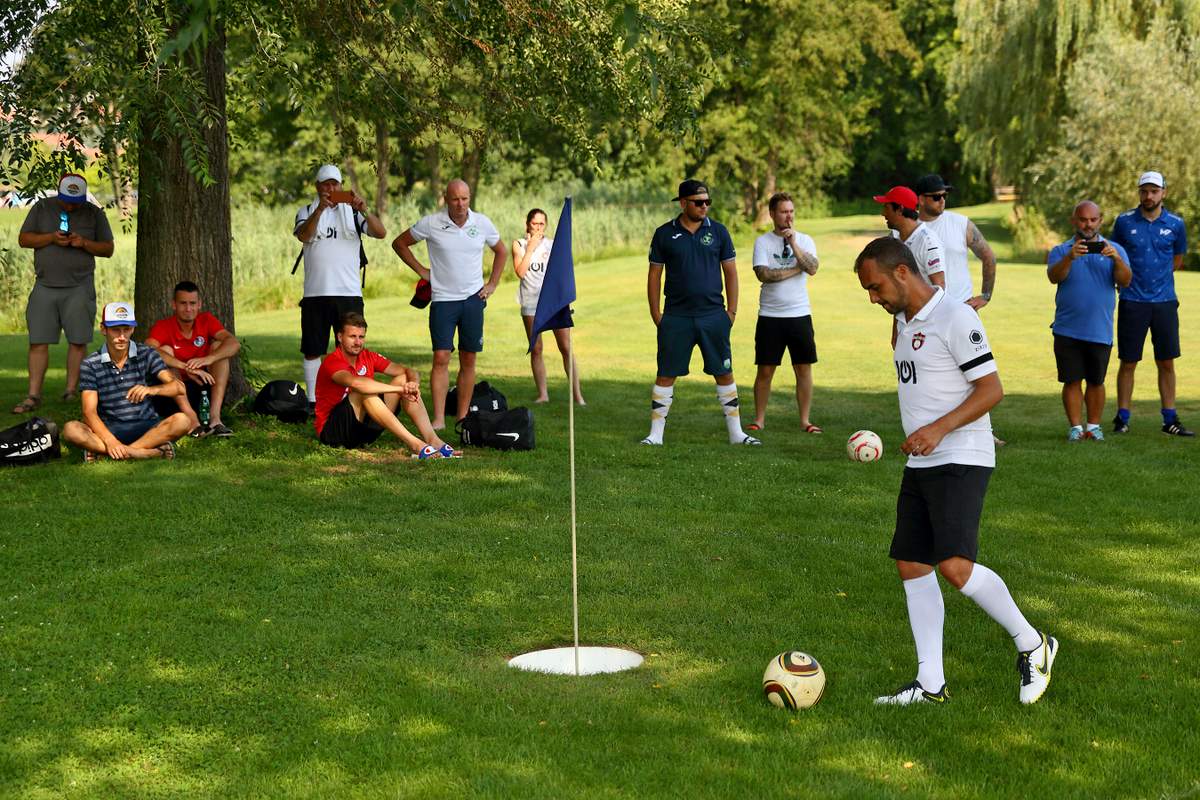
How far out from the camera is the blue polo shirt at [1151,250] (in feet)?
41.8

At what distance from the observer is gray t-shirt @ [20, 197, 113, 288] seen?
12.7 metres

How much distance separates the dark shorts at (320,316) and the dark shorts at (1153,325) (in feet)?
22.2

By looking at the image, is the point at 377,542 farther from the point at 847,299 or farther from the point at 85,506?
the point at 847,299

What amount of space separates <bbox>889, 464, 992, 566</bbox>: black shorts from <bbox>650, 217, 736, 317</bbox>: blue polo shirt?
20.2ft

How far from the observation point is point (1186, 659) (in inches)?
260

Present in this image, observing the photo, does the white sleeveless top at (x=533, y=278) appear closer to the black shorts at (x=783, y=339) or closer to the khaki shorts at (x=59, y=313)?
the black shorts at (x=783, y=339)

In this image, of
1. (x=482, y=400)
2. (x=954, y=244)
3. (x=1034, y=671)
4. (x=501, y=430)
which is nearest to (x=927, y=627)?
(x=1034, y=671)

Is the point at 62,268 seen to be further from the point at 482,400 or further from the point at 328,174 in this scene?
the point at 482,400

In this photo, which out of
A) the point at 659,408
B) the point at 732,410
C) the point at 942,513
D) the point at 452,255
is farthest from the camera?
the point at 732,410

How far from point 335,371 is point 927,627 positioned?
20.8 ft

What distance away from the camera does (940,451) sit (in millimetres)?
5910

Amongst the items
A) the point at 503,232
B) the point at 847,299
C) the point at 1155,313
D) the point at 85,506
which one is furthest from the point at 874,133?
the point at 85,506

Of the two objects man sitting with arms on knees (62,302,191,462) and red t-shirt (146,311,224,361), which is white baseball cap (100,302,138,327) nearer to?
man sitting with arms on knees (62,302,191,462)

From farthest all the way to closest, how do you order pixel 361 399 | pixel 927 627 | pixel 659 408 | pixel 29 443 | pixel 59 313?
pixel 59 313 → pixel 659 408 → pixel 361 399 → pixel 29 443 → pixel 927 627
